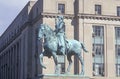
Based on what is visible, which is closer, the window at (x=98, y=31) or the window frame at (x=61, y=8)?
the window at (x=98, y=31)

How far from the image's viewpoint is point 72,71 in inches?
3194

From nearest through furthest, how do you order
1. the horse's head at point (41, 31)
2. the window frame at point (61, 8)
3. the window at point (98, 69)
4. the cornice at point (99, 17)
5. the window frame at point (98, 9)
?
1. the horse's head at point (41, 31)
2. the window at point (98, 69)
3. the cornice at point (99, 17)
4. the window frame at point (61, 8)
5. the window frame at point (98, 9)

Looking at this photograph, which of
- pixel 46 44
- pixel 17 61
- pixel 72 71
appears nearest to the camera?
pixel 46 44

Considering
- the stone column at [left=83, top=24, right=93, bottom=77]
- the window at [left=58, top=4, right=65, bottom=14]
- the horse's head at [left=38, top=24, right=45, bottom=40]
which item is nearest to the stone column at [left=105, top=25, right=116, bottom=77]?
the stone column at [left=83, top=24, right=93, bottom=77]

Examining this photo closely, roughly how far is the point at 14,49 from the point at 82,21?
3472cm

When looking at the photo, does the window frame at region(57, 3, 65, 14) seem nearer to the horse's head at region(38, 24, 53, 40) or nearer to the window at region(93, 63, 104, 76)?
the window at region(93, 63, 104, 76)

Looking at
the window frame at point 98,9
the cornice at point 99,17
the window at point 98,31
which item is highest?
the window frame at point 98,9

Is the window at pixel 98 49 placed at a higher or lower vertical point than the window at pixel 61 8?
lower

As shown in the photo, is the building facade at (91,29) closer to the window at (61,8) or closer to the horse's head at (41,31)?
the window at (61,8)


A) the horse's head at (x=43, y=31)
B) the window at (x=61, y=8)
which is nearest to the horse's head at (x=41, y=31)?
the horse's head at (x=43, y=31)

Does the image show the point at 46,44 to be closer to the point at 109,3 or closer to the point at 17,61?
the point at 109,3

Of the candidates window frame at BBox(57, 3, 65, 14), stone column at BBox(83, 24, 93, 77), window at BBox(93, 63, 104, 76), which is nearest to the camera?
stone column at BBox(83, 24, 93, 77)

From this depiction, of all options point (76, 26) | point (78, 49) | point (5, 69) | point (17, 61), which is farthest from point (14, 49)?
point (78, 49)

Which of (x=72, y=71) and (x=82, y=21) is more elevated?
(x=82, y=21)
